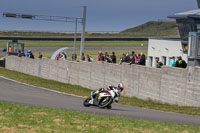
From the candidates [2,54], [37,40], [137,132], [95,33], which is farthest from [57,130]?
[95,33]

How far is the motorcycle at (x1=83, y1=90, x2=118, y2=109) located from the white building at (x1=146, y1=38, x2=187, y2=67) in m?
26.9

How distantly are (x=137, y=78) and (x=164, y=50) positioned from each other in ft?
66.4

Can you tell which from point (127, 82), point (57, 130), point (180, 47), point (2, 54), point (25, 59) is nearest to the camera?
point (57, 130)

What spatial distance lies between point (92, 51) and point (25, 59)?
30086 millimetres

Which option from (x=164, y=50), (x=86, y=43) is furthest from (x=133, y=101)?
(x=86, y=43)

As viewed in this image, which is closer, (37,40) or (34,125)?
(34,125)

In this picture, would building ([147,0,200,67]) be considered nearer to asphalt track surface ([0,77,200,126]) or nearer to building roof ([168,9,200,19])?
building roof ([168,9,200,19])

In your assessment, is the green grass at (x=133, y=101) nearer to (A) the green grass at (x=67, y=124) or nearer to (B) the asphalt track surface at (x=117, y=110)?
(B) the asphalt track surface at (x=117, y=110)

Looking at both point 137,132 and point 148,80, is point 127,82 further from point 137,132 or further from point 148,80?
point 137,132

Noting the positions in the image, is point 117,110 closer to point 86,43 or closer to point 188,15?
point 188,15

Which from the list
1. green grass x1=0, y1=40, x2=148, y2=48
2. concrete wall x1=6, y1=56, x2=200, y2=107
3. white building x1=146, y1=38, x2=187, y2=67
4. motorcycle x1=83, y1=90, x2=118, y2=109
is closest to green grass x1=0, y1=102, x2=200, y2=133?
motorcycle x1=83, y1=90, x2=118, y2=109

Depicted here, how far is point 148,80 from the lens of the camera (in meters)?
25.1

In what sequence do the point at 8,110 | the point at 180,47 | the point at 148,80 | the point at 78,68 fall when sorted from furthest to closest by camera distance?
the point at 180,47 < the point at 78,68 < the point at 148,80 < the point at 8,110

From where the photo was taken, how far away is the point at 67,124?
33.9 ft
